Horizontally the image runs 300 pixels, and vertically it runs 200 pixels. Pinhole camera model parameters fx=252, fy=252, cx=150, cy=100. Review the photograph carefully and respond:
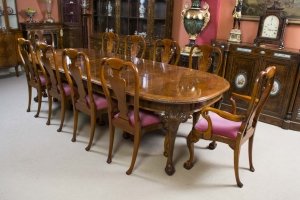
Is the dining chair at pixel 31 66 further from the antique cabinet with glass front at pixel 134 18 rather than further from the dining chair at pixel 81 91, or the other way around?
the antique cabinet with glass front at pixel 134 18

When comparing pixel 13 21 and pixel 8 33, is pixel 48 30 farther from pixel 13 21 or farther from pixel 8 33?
pixel 8 33

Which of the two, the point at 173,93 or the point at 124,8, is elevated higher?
the point at 124,8

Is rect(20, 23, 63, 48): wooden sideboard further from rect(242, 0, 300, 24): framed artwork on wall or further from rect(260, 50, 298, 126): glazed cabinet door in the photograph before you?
Answer: rect(260, 50, 298, 126): glazed cabinet door

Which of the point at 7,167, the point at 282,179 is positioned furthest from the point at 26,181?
the point at 282,179

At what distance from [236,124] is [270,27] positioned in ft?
5.84

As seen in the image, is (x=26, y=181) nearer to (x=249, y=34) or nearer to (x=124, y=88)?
(x=124, y=88)

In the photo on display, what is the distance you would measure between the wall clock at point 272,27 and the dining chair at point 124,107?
1.98 m

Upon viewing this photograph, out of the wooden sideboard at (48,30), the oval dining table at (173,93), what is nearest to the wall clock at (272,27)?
the oval dining table at (173,93)

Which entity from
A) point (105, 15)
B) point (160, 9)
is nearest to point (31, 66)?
point (160, 9)

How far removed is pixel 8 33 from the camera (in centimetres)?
496

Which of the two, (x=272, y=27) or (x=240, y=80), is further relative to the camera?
(x=240, y=80)

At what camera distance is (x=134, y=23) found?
4926 millimetres

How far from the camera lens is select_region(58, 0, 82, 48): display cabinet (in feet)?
19.2

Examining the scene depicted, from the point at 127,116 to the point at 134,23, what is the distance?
3.19 m
